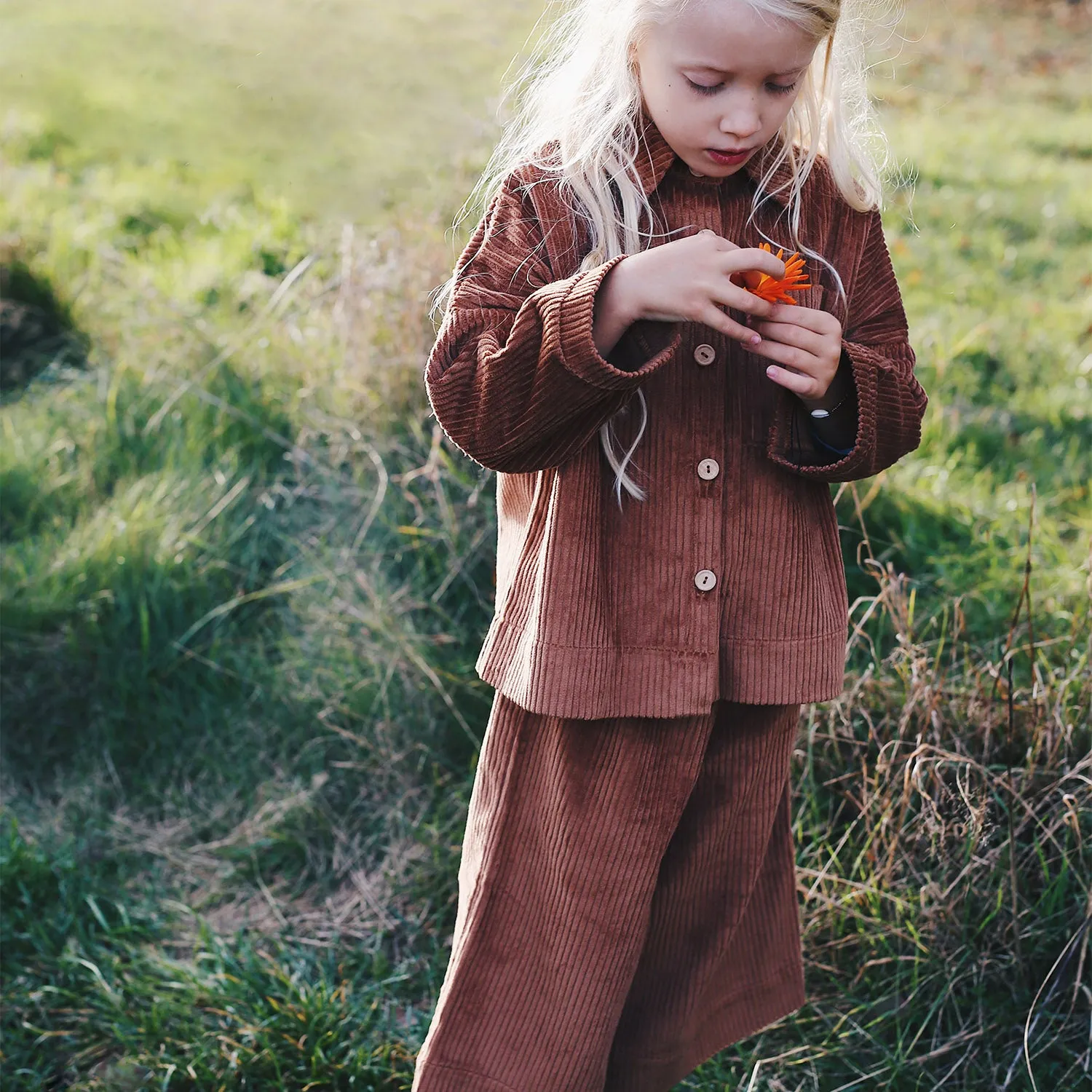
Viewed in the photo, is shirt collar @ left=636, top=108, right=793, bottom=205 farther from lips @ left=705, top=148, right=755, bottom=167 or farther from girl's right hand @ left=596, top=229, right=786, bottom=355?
girl's right hand @ left=596, top=229, right=786, bottom=355

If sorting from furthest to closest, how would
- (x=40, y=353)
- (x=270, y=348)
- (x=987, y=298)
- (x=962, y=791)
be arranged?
(x=987, y=298)
(x=40, y=353)
(x=270, y=348)
(x=962, y=791)

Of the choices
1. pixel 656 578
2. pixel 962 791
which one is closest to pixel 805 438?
pixel 656 578

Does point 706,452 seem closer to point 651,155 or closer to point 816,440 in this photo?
point 816,440

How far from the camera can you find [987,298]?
4.59m

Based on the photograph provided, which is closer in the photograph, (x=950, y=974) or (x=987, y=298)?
(x=950, y=974)

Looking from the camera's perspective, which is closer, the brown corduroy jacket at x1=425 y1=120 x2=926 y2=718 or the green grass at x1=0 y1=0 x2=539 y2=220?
the brown corduroy jacket at x1=425 y1=120 x2=926 y2=718

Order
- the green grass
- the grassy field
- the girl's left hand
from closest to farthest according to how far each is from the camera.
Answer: the girl's left hand, the grassy field, the green grass

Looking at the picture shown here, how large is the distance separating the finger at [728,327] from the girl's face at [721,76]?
0.22 metres

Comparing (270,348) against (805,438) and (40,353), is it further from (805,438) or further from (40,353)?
(805,438)

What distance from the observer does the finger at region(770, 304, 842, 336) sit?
1434mm

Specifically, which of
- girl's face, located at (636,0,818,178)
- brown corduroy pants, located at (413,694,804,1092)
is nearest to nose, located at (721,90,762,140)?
girl's face, located at (636,0,818,178)

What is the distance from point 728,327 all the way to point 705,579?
0.34m

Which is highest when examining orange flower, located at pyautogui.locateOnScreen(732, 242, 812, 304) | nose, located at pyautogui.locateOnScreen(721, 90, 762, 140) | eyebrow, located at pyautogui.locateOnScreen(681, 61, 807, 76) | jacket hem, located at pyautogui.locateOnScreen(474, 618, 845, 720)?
eyebrow, located at pyautogui.locateOnScreen(681, 61, 807, 76)

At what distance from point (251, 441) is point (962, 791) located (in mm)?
2023
